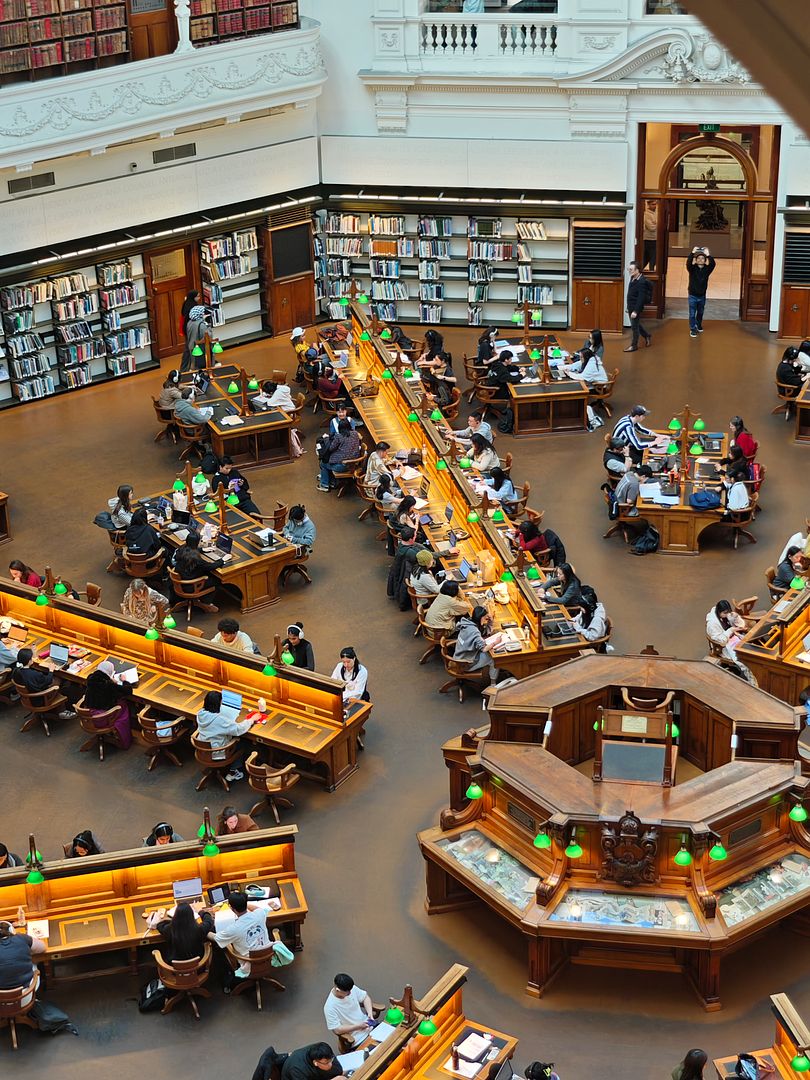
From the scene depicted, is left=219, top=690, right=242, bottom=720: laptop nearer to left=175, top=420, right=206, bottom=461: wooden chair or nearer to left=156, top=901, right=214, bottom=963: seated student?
left=156, top=901, right=214, bottom=963: seated student

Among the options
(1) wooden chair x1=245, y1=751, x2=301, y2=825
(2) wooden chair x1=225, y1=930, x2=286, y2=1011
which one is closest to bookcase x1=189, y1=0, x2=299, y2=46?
(1) wooden chair x1=245, y1=751, x2=301, y2=825

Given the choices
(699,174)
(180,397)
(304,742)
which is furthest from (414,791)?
(699,174)

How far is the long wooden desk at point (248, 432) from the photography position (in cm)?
1758

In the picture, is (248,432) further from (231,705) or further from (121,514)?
(231,705)

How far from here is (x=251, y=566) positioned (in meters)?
14.5

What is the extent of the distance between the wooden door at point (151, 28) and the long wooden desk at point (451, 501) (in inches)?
173

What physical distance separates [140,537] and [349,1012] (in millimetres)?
7053

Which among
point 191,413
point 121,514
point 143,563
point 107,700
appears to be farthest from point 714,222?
point 107,700

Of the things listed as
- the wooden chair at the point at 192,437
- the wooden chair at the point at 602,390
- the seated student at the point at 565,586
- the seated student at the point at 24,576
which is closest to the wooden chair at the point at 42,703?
the seated student at the point at 24,576

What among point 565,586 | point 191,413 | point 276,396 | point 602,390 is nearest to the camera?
point 565,586

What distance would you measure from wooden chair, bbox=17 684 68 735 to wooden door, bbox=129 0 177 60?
33.7 ft

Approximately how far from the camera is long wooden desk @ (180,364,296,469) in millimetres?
17578

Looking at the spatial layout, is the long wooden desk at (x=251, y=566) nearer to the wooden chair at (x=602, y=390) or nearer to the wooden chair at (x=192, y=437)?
the wooden chair at (x=192, y=437)

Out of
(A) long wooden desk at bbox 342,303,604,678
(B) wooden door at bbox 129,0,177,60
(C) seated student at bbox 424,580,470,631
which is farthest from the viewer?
(B) wooden door at bbox 129,0,177,60
